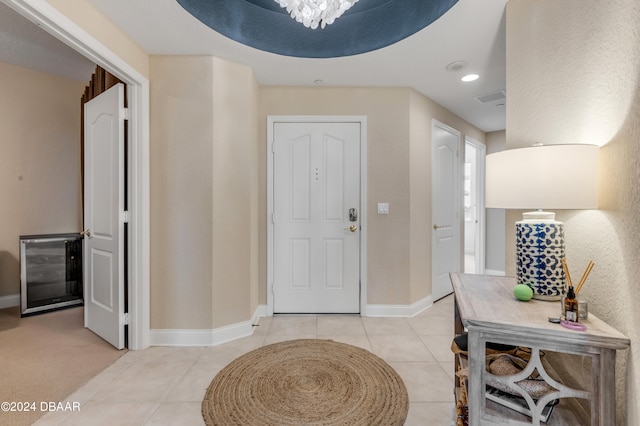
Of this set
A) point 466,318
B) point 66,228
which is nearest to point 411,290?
point 466,318

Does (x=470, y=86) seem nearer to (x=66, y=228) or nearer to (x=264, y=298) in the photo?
(x=264, y=298)

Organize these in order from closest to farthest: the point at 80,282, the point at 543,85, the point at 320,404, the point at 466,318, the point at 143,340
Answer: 1. the point at 466,318
2. the point at 543,85
3. the point at 320,404
4. the point at 143,340
5. the point at 80,282

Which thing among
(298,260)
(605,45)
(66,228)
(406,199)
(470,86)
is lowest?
(298,260)

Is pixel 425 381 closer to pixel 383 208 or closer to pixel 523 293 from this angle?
pixel 523 293

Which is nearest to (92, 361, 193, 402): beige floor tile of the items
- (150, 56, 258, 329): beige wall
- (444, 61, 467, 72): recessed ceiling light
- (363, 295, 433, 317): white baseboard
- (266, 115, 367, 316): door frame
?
(150, 56, 258, 329): beige wall

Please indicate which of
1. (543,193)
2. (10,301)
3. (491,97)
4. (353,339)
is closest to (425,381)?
(353,339)

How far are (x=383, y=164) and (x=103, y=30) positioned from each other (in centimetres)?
242

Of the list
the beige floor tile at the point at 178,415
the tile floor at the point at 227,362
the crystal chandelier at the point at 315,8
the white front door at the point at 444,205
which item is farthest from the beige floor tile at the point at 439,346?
the crystal chandelier at the point at 315,8

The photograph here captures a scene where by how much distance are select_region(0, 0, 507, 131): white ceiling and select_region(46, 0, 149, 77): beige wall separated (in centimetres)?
5

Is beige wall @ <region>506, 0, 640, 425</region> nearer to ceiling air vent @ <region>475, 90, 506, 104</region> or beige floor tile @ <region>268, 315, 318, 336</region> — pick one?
ceiling air vent @ <region>475, 90, 506, 104</region>

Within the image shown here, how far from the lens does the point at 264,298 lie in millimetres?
3016

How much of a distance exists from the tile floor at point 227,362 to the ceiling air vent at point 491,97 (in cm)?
240

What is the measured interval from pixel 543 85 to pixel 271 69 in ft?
6.75

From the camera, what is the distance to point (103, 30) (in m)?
1.87
